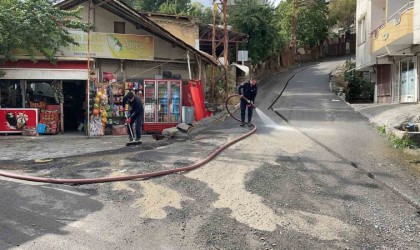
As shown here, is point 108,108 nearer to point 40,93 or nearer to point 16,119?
point 40,93

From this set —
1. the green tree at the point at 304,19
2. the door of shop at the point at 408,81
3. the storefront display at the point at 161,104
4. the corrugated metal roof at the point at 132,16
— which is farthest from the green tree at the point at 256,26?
the storefront display at the point at 161,104

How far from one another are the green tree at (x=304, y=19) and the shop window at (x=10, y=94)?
38.0 meters

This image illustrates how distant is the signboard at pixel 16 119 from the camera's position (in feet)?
53.6

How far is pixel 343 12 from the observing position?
2126 inches

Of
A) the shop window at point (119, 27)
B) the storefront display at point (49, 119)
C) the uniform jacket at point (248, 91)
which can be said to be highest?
the shop window at point (119, 27)

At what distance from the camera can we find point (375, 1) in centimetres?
2381

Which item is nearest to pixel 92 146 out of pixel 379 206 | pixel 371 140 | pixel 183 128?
pixel 183 128

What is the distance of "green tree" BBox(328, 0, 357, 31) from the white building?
2652cm

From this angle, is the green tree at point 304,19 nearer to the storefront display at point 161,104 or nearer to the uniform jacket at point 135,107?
the storefront display at point 161,104

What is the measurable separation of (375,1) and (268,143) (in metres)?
17.0

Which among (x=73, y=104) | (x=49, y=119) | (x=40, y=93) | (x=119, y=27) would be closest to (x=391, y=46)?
(x=119, y=27)

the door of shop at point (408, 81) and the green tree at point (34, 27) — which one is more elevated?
the green tree at point (34, 27)

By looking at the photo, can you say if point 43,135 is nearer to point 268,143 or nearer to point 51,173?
point 51,173

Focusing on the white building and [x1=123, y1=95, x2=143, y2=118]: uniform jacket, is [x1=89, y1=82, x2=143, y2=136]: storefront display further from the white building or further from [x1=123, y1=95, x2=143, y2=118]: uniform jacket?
the white building
